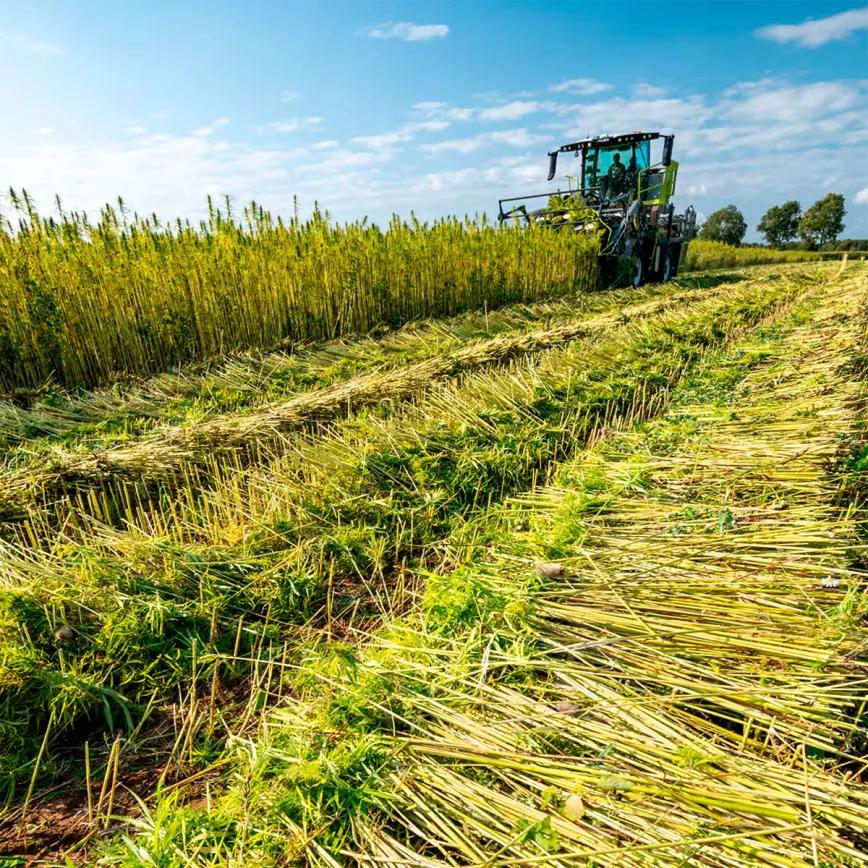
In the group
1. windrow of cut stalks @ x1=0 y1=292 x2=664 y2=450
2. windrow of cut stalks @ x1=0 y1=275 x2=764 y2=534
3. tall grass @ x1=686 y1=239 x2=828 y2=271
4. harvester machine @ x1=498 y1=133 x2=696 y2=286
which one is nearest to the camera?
windrow of cut stalks @ x1=0 y1=275 x2=764 y2=534

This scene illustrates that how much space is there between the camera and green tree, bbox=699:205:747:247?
179 ft

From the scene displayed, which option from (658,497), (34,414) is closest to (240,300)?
(34,414)

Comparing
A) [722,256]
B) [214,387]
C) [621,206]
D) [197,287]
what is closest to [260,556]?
[214,387]

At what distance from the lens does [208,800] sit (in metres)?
1.50

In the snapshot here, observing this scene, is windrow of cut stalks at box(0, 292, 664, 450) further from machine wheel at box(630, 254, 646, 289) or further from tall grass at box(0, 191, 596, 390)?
machine wheel at box(630, 254, 646, 289)

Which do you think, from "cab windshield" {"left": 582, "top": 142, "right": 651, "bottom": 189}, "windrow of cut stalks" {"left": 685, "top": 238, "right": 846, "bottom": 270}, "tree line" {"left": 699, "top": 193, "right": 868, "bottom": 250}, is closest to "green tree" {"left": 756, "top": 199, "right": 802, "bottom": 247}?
"tree line" {"left": 699, "top": 193, "right": 868, "bottom": 250}

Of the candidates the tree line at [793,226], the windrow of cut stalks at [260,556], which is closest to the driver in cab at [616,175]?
the windrow of cut stalks at [260,556]

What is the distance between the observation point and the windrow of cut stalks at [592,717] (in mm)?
1235

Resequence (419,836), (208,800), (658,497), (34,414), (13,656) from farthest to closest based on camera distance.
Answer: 1. (34,414)
2. (658,497)
3. (13,656)
4. (208,800)
5. (419,836)

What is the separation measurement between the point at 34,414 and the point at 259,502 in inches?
111

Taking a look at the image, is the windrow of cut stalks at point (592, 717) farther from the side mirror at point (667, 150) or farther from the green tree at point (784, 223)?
the green tree at point (784, 223)

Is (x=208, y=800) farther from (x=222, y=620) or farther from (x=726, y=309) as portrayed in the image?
(x=726, y=309)

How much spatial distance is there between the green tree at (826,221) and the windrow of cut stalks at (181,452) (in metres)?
69.2

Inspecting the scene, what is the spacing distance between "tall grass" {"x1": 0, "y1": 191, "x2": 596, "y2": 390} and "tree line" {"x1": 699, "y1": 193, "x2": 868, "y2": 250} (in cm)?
5391
